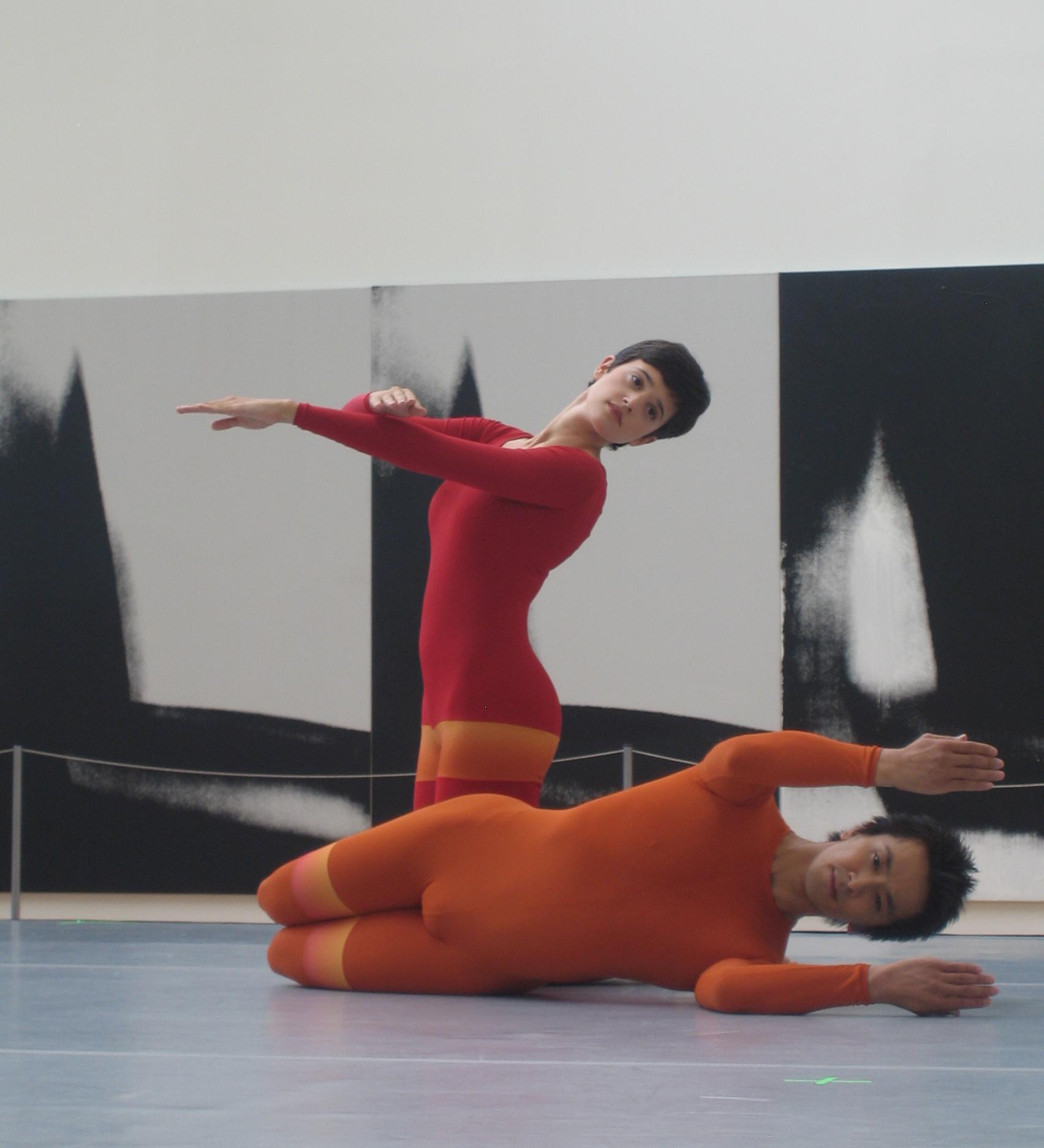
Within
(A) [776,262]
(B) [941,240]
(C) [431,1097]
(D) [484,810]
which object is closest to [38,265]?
(A) [776,262]

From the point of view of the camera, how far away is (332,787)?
549 centimetres

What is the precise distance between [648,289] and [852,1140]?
4.27m

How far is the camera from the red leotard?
2912mm

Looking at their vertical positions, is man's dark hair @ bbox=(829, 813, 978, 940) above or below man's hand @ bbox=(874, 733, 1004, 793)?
below

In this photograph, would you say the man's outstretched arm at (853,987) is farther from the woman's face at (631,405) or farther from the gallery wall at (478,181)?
the gallery wall at (478,181)

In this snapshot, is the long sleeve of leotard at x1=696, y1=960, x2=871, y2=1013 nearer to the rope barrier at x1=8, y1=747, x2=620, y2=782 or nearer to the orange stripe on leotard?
the orange stripe on leotard

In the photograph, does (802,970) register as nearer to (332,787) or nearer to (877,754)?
(877,754)

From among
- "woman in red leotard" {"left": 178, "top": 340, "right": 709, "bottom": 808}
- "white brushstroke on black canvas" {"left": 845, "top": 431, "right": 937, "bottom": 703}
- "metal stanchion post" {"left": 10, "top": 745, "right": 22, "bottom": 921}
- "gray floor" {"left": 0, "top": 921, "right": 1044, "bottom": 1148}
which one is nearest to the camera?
"gray floor" {"left": 0, "top": 921, "right": 1044, "bottom": 1148}

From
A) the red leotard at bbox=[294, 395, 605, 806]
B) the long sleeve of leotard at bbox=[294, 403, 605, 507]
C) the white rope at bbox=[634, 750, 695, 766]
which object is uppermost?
the long sleeve of leotard at bbox=[294, 403, 605, 507]

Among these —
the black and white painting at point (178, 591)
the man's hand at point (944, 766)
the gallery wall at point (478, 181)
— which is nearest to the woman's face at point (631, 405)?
the man's hand at point (944, 766)

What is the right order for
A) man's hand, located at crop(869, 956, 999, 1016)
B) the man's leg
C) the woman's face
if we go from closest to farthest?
man's hand, located at crop(869, 956, 999, 1016) → the man's leg → the woman's face

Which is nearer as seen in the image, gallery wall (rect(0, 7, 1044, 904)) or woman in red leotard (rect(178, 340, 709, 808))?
woman in red leotard (rect(178, 340, 709, 808))

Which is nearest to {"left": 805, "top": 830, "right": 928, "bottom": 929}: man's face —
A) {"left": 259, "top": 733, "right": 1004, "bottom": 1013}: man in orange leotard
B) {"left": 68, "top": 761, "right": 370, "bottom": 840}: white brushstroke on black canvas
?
{"left": 259, "top": 733, "right": 1004, "bottom": 1013}: man in orange leotard

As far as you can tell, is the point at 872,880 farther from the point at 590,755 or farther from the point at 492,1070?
the point at 590,755
